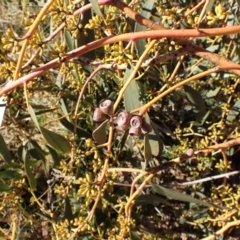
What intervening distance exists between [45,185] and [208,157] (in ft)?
2.69

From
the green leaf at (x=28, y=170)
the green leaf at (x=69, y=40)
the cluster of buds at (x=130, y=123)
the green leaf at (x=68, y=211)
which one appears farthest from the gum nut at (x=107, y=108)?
the green leaf at (x=68, y=211)

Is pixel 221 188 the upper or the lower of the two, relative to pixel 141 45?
lower

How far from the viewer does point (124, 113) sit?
29.0 inches

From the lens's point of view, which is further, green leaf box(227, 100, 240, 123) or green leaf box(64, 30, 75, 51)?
green leaf box(227, 100, 240, 123)

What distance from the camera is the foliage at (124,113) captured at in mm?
860

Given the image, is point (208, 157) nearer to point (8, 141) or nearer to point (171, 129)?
point (171, 129)

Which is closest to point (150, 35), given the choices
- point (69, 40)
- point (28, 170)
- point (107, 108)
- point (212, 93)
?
point (107, 108)

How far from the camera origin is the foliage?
860 mm

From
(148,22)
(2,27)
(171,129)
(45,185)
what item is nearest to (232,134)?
(171,129)

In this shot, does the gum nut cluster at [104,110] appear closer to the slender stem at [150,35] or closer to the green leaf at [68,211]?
the slender stem at [150,35]

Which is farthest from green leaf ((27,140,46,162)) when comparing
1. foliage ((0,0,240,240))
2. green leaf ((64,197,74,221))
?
green leaf ((64,197,74,221))

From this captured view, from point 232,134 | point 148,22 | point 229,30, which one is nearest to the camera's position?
point 229,30

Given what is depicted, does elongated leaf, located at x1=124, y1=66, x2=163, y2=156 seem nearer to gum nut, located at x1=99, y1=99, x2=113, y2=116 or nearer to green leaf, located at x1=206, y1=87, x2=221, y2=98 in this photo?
gum nut, located at x1=99, y1=99, x2=113, y2=116

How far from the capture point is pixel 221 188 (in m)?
1.47
